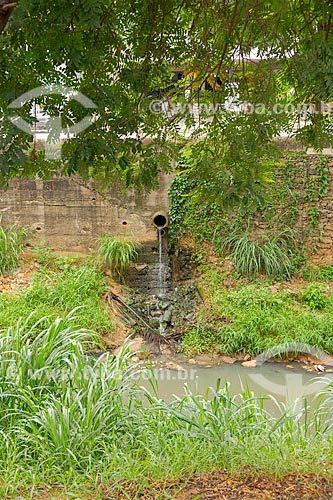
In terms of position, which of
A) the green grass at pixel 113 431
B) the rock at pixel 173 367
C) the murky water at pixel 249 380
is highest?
the green grass at pixel 113 431

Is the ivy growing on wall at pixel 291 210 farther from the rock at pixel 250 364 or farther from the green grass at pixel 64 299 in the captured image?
the rock at pixel 250 364

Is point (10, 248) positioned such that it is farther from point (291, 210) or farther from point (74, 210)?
point (291, 210)

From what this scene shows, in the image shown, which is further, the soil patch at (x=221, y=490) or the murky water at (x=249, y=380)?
the murky water at (x=249, y=380)

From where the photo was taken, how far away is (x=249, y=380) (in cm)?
509

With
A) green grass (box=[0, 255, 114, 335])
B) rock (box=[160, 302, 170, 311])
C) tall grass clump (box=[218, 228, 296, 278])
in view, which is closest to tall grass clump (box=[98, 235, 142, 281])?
green grass (box=[0, 255, 114, 335])

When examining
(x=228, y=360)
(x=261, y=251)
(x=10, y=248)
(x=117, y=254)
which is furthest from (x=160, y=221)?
(x=228, y=360)

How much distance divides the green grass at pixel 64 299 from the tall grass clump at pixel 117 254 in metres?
0.26

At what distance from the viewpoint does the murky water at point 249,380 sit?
188 inches

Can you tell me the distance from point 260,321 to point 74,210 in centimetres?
337

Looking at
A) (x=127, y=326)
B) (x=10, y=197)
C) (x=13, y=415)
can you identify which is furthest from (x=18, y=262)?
(x=13, y=415)

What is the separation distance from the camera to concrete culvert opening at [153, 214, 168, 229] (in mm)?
7613

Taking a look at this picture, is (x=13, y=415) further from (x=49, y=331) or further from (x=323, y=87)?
(x=323, y=87)

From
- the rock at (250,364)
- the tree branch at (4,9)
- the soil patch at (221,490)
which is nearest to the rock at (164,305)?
the rock at (250,364)

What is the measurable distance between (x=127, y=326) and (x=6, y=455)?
3820 millimetres
